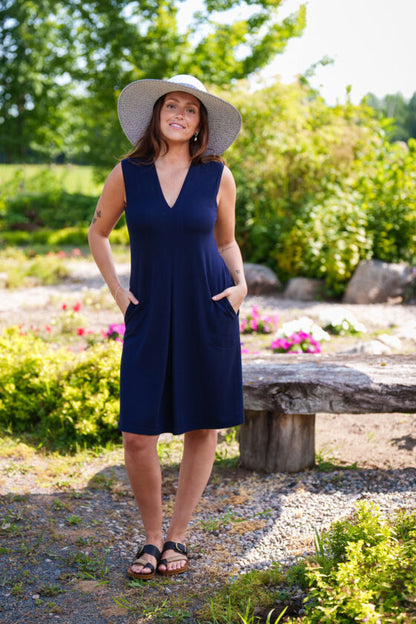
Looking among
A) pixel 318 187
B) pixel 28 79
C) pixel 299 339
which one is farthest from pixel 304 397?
pixel 28 79

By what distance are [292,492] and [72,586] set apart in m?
1.30

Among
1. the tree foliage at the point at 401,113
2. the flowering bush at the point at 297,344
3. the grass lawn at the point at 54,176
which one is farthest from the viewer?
the grass lawn at the point at 54,176

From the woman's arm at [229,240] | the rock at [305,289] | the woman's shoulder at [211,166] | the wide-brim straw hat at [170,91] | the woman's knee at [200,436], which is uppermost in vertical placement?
the wide-brim straw hat at [170,91]

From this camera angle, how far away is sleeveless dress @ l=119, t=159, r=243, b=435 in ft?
7.72

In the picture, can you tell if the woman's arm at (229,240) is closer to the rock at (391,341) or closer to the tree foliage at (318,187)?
the rock at (391,341)

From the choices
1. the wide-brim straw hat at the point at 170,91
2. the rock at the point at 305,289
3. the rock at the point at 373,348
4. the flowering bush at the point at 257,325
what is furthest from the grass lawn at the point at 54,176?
the wide-brim straw hat at the point at 170,91

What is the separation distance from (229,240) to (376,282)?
576 cm

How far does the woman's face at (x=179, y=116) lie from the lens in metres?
2.43

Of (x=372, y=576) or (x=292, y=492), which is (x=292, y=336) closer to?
(x=292, y=492)

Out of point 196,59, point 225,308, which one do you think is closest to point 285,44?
point 196,59

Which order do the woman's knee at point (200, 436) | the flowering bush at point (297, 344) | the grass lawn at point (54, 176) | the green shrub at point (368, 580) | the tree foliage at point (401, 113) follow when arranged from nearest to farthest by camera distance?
1. the green shrub at point (368, 580)
2. the woman's knee at point (200, 436)
3. the flowering bush at point (297, 344)
4. the tree foliage at point (401, 113)
5. the grass lawn at point (54, 176)

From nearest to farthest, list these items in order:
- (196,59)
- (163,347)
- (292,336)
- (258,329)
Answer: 1. (163,347)
2. (292,336)
3. (258,329)
4. (196,59)

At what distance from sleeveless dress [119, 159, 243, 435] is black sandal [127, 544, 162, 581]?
53cm

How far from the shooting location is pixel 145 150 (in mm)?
2496
